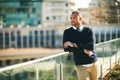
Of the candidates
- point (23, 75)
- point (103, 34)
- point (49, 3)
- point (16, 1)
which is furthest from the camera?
point (49, 3)

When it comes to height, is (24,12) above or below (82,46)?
below

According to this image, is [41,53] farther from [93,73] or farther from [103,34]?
[93,73]

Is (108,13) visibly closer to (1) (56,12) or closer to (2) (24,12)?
(2) (24,12)

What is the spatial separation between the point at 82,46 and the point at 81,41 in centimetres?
8

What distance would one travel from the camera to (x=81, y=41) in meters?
5.93

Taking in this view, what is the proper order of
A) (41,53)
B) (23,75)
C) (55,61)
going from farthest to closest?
→ 1. (41,53)
2. (55,61)
3. (23,75)

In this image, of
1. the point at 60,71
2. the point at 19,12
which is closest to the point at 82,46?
the point at 60,71

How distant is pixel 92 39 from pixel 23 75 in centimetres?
139

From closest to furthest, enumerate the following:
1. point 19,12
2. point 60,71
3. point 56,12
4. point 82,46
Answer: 1. point 82,46
2. point 60,71
3. point 19,12
4. point 56,12

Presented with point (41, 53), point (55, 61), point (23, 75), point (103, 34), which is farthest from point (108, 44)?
point (103, 34)

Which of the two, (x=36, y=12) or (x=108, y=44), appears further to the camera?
(x=36, y=12)

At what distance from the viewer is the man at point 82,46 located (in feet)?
19.2

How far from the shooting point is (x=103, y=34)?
3696 inches

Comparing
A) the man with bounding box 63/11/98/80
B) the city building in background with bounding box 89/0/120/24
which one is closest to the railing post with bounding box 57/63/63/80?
the man with bounding box 63/11/98/80
